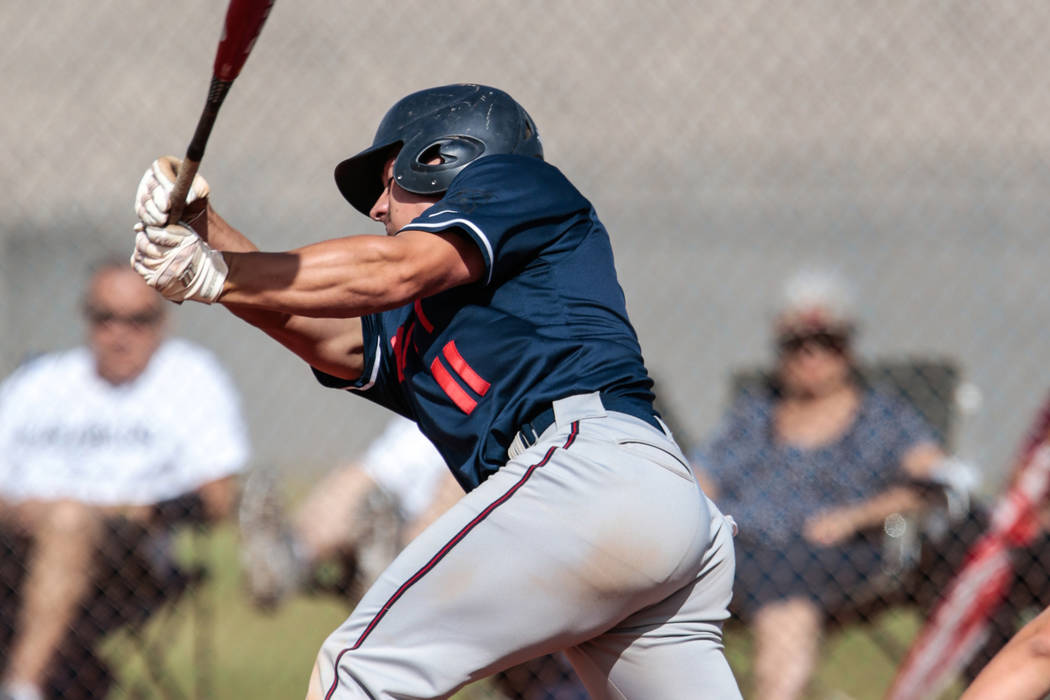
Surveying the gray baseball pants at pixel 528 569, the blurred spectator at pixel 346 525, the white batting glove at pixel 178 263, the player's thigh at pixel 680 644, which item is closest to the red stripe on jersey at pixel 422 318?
the gray baseball pants at pixel 528 569

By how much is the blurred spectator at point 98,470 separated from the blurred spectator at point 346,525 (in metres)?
0.18

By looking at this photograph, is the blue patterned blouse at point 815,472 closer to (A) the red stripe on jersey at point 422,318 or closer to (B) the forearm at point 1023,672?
(B) the forearm at point 1023,672

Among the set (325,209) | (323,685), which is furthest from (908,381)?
(323,685)

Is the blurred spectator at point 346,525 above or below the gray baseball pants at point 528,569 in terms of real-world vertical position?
below

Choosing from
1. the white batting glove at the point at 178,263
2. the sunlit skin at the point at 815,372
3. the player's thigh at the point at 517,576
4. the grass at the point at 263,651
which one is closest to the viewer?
the white batting glove at the point at 178,263

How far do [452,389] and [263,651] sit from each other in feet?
11.5

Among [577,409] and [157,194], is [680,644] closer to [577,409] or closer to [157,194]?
[577,409]

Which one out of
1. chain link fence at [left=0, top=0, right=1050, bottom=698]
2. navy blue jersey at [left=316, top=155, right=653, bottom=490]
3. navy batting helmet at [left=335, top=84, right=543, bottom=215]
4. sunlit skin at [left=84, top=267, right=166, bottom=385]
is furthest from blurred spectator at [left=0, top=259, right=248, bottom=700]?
navy blue jersey at [left=316, top=155, right=653, bottom=490]

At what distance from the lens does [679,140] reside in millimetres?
4910

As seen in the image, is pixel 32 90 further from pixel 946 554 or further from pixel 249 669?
pixel 946 554

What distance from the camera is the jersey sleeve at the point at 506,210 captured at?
2.02m

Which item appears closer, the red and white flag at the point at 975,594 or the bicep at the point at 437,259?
the bicep at the point at 437,259

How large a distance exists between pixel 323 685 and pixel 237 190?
3.31m

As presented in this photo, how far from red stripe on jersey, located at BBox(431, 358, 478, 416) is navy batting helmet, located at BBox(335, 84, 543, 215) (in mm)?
345
